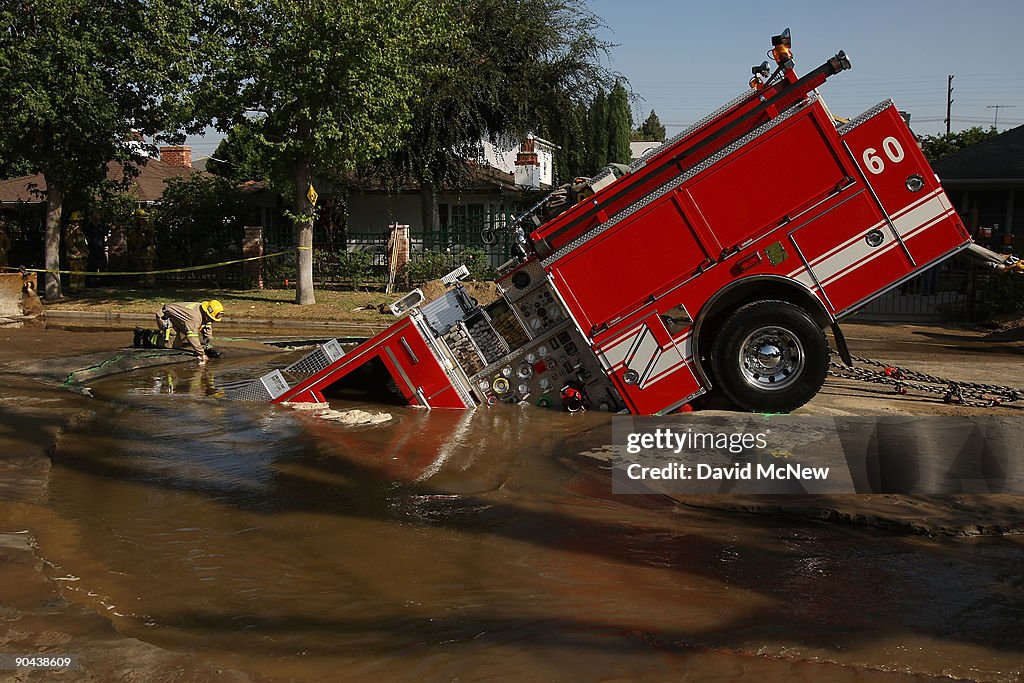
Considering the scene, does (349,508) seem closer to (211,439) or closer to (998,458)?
(211,439)

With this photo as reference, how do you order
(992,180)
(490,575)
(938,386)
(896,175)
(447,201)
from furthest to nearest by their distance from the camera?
1. (447,201)
2. (992,180)
3. (938,386)
4. (896,175)
5. (490,575)

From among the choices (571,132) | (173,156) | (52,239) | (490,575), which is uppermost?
(173,156)

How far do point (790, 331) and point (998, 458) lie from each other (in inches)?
86.0

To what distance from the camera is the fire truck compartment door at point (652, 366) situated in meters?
9.05

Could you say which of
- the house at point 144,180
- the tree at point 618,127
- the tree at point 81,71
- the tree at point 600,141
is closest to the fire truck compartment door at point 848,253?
the tree at point 81,71

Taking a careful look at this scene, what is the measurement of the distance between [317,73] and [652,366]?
1266 cm

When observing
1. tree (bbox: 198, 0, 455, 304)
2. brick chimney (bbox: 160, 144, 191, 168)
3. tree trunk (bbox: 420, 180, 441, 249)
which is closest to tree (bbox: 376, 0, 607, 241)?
tree trunk (bbox: 420, 180, 441, 249)

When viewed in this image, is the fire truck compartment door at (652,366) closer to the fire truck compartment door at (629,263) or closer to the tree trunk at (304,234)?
the fire truck compartment door at (629,263)

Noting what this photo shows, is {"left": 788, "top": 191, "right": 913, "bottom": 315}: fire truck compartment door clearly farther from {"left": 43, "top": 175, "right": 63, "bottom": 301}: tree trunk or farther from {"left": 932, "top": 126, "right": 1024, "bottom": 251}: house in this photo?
{"left": 932, "top": 126, "right": 1024, "bottom": 251}: house

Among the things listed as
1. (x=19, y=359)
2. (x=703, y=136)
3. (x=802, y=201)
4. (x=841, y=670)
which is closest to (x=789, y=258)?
(x=802, y=201)

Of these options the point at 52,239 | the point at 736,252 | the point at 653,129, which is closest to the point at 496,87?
the point at 52,239

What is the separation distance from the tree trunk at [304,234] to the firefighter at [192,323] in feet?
25.8

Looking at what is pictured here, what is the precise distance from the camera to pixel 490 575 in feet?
17.5

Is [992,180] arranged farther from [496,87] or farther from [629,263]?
[629,263]
